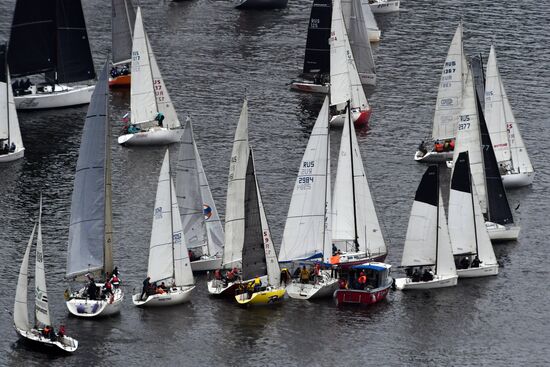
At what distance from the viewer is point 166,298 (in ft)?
345

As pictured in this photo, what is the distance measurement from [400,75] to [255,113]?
19618mm

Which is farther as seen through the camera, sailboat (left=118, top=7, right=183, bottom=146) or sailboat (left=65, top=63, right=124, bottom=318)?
sailboat (left=118, top=7, right=183, bottom=146)

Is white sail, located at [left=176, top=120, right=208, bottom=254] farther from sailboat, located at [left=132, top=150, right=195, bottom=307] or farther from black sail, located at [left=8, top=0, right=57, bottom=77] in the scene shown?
black sail, located at [left=8, top=0, right=57, bottom=77]

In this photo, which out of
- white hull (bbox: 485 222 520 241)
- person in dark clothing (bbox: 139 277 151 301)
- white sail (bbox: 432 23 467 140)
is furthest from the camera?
white sail (bbox: 432 23 467 140)

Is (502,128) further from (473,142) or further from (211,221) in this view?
(211,221)

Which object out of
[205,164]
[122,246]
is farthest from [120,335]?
[205,164]

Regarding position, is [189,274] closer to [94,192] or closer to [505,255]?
[94,192]

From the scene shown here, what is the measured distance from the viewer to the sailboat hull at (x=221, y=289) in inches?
4200

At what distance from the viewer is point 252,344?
332ft

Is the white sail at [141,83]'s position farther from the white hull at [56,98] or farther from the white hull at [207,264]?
the white hull at [207,264]

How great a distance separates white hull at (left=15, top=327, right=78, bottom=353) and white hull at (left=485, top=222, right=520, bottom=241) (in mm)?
34447

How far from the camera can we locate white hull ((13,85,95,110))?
147 m

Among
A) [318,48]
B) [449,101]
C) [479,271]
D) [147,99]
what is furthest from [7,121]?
[479,271]

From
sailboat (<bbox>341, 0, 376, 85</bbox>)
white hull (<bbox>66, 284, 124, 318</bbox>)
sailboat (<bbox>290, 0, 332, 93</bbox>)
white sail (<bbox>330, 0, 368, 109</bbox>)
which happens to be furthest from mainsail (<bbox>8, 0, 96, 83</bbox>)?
white hull (<bbox>66, 284, 124, 318</bbox>)
